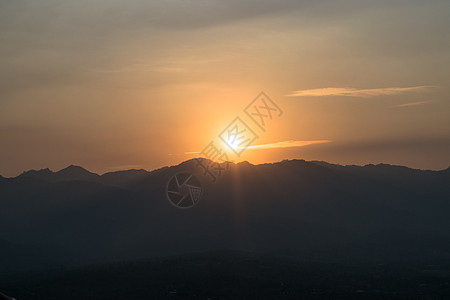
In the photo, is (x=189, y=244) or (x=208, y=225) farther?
(x=208, y=225)

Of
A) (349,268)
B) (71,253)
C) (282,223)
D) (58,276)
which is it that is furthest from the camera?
(282,223)

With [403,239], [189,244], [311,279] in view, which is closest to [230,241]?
[189,244]

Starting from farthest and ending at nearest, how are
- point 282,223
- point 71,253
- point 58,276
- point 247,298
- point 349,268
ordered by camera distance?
point 282,223, point 71,253, point 349,268, point 58,276, point 247,298

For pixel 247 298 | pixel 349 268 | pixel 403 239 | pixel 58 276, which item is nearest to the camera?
pixel 247 298

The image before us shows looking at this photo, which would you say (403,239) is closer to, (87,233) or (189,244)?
(189,244)

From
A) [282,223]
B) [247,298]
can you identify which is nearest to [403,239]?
[282,223]

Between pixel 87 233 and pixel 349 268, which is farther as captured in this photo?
pixel 87 233

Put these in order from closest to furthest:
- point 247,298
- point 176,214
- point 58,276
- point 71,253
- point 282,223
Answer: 1. point 247,298
2. point 58,276
3. point 71,253
4. point 282,223
5. point 176,214

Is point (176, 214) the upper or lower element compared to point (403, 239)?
upper

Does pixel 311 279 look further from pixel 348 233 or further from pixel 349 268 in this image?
pixel 348 233
